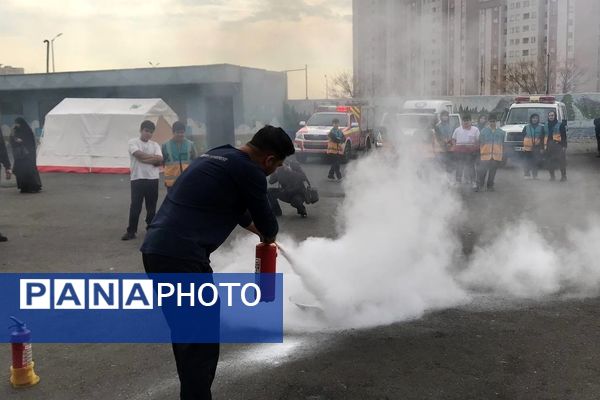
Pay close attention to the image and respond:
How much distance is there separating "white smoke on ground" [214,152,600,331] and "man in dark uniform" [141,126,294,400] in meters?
1.46

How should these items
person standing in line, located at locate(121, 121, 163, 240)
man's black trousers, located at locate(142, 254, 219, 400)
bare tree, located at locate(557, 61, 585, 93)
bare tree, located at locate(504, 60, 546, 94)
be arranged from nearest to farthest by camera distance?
1. man's black trousers, located at locate(142, 254, 219, 400)
2. bare tree, located at locate(557, 61, 585, 93)
3. person standing in line, located at locate(121, 121, 163, 240)
4. bare tree, located at locate(504, 60, 546, 94)

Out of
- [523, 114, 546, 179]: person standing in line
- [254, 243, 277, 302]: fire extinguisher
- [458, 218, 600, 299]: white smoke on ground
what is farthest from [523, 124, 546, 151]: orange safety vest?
[254, 243, 277, 302]: fire extinguisher

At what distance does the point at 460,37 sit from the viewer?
5895mm

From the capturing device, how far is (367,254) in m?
5.13

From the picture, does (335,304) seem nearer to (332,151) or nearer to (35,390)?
(35,390)

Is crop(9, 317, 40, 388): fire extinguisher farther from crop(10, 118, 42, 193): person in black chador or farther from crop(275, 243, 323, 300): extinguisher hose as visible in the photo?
crop(10, 118, 42, 193): person in black chador

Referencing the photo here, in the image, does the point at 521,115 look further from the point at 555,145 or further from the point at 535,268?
the point at 535,268

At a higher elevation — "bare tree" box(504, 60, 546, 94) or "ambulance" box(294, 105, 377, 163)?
"bare tree" box(504, 60, 546, 94)

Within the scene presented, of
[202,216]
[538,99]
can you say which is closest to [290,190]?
[202,216]

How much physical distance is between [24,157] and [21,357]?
9.93 metres

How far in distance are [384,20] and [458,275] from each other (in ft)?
8.62

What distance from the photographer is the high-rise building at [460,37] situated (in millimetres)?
5242

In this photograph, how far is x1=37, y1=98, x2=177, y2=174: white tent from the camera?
1598 cm

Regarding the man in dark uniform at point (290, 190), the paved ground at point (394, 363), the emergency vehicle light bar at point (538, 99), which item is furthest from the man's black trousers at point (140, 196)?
the emergency vehicle light bar at point (538, 99)
